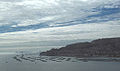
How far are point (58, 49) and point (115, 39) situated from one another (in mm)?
44383

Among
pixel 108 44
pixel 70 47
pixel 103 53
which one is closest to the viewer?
pixel 103 53

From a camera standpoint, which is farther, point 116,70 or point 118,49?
point 118,49

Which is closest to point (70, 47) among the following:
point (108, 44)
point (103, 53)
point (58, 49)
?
point (58, 49)

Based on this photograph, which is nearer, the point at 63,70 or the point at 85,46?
the point at 63,70

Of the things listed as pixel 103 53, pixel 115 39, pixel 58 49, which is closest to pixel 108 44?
pixel 115 39

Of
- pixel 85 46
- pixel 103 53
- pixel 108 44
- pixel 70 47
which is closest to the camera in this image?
pixel 103 53

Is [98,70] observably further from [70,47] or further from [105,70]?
[70,47]

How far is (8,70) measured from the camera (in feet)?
155

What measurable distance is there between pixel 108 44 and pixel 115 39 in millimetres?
10510

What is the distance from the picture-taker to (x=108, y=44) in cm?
11588

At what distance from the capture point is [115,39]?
12319 centimetres

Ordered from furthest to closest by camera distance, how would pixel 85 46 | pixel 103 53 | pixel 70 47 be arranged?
pixel 70 47 < pixel 85 46 < pixel 103 53

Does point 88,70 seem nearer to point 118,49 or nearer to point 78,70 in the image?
point 78,70

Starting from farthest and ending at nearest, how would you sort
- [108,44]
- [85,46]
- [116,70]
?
[85,46] < [108,44] < [116,70]
